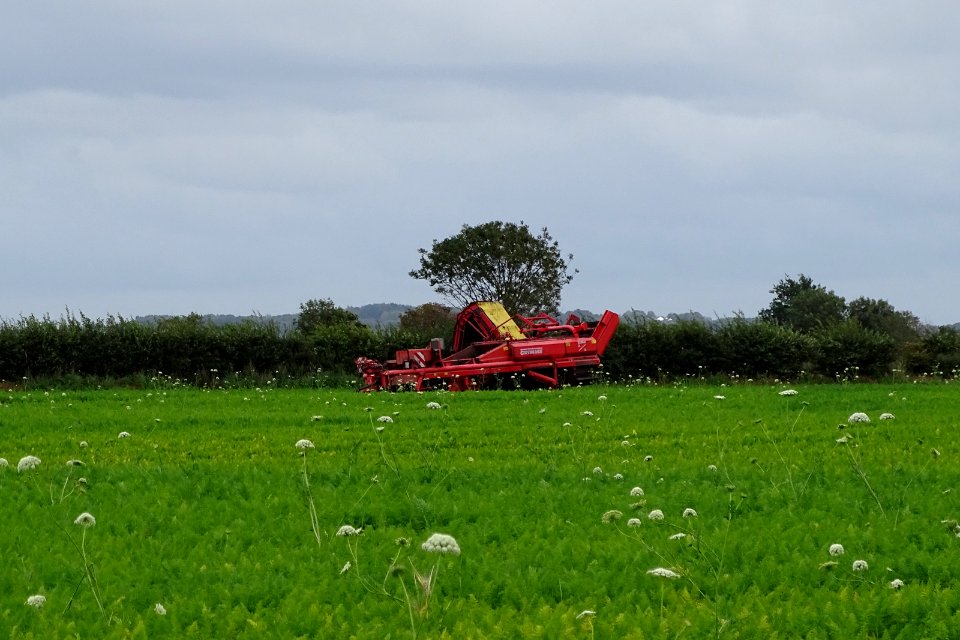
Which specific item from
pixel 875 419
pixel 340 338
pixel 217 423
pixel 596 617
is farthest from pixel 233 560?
pixel 340 338

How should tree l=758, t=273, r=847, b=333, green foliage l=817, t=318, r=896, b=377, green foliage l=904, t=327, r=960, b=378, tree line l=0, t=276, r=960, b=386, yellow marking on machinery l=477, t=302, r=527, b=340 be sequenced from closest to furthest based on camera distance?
yellow marking on machinery l=477, t=302, r=527, b=340
tree line l=0, t=276, r=960, b=386
green foliage l=817, t=318, r=896, b=377
green foliage l=904, t=327, r=960, b=378
tree l=758, t=273, r=847, b=333

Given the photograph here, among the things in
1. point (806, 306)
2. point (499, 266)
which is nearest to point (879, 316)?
point (806, 306)

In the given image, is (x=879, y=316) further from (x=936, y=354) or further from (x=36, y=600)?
(x=36, y=600)

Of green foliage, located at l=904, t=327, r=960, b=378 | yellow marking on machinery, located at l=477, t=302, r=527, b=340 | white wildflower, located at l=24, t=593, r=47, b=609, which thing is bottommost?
green foliage, located at l=904, t=327, r=960, b=378

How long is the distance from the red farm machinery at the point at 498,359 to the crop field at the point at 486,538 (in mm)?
11848

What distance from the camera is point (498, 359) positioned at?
24.7 metres

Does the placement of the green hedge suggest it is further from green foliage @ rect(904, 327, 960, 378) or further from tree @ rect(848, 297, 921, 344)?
tree @ rect(848, 297, 921, 344)

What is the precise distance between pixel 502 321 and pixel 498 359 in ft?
6.01

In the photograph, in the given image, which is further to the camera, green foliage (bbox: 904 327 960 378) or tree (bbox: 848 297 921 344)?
tree (bbox: 848 297 921 344)

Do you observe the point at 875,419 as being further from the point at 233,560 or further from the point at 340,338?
the point at 340,338

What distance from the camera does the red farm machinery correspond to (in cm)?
2439

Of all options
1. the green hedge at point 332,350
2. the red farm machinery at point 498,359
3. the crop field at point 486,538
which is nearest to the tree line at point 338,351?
the green hedge at point 332,350

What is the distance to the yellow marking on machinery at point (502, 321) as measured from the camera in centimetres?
2578


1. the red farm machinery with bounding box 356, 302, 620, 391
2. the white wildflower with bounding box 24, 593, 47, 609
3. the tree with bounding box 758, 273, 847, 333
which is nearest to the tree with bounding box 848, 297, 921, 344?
the tree with bounding box 758, 273, 847, 333
